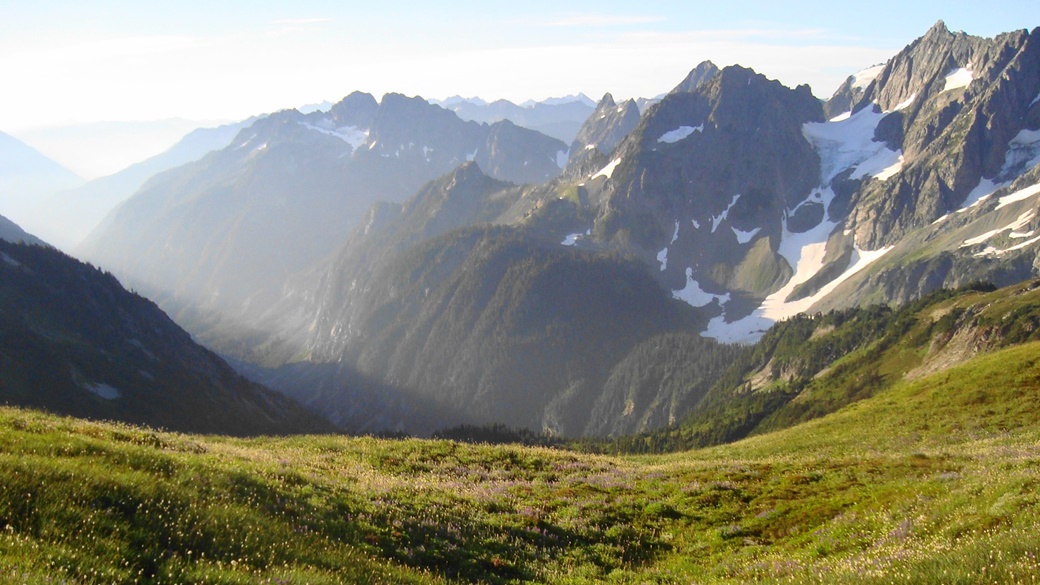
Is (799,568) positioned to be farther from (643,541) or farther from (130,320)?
(130,320)

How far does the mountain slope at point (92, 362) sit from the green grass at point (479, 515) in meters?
122

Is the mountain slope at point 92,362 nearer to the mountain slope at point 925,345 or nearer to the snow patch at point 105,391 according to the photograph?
the snow patch at point 105,391

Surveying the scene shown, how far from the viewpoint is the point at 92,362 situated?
497ft

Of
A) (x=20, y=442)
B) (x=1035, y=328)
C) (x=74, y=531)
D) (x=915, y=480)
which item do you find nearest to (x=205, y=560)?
(x=74, y=531)

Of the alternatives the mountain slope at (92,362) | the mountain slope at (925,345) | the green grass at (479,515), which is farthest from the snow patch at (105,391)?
the mountain slope at (925,345)

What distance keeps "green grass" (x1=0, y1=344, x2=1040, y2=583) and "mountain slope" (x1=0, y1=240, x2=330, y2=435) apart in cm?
12216

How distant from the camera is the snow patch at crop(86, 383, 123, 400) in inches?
5527

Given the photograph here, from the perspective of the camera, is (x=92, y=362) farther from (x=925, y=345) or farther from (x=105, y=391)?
(x=925, y=345)

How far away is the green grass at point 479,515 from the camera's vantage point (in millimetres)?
11914

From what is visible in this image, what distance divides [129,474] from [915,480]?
1094 inches

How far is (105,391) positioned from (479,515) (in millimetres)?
154407

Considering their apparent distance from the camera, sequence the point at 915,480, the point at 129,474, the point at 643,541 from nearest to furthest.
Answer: the point at 129,474 → the point at 643,541 → the point at 915,480

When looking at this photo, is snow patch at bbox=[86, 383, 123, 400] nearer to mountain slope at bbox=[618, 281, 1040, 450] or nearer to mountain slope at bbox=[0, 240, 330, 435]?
mountain slope at bbox=[0, 240, 330, 435]

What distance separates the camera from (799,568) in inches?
639
